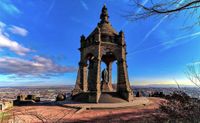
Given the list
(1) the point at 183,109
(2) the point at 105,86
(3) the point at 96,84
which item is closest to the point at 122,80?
(3) the point at 96,84

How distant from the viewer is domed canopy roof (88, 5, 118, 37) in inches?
956

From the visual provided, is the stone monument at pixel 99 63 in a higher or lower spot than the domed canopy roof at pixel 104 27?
lower

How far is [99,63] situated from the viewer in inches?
888

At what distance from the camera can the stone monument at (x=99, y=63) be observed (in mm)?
22094

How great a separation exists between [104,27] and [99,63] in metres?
5.41

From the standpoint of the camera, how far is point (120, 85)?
2336 cm

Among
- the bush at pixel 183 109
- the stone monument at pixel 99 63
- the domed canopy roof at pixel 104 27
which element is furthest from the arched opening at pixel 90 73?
the bush at pixel 183 109

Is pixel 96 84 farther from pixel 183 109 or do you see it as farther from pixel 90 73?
pixel 183 109

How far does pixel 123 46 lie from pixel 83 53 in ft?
16.8

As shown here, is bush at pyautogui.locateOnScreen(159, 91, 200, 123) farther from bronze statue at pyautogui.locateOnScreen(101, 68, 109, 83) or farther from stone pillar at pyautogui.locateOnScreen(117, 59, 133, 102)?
bronze statue at pyautogui.locateOnScreen(101, 68, 109, 83)

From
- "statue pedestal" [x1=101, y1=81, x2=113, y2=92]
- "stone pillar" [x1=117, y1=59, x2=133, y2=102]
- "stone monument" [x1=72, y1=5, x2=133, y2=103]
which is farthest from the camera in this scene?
"statue pedestal" [x1=101, y1=81, x2=113, y2=92]

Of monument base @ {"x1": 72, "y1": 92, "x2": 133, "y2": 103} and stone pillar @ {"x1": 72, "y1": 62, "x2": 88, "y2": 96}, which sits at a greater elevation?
stone pillar @ {"x1": 72, "y1": 62, "x2": 88, "y2": 96}

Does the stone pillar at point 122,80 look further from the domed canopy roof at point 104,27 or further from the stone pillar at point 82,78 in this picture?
the stone pillar at point 82,78

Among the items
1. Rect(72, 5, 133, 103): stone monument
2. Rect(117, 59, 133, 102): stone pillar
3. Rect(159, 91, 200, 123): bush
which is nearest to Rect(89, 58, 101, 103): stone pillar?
Rect(72, 5, 133, 103): stone monument
